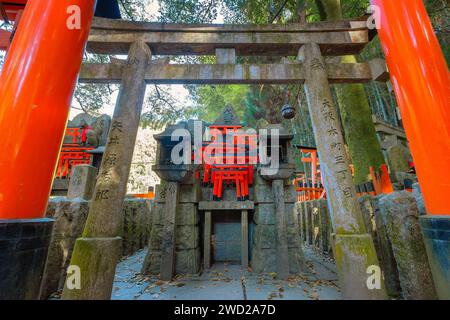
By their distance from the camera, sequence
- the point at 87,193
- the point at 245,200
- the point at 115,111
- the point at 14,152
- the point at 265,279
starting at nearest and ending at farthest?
1. the point at 14,152
2. the point at 115,111
3. the point at 265,279
4. the point at 87,193
5. the point at 245,200

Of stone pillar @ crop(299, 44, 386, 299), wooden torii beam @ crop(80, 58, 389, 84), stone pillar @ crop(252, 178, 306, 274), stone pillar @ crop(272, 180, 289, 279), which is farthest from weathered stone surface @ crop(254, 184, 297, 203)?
wooden torii beam @ crop(80, 58, 389, 84)

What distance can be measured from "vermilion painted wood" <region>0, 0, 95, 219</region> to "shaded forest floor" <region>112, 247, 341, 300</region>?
259cm

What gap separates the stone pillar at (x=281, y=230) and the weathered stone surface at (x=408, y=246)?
2.06 meters

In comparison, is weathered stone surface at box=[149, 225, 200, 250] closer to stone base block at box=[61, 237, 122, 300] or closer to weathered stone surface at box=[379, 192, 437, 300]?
stone base block at box=[61, 237, 122, 300]

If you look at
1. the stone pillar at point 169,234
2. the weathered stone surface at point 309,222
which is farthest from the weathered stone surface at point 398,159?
the stone pillar at point 169,234

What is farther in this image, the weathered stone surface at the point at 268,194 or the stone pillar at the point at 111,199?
the weathered stone surface at the point at 268,194

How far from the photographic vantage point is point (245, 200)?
5.30 metres

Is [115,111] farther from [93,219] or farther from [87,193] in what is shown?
[87,193]

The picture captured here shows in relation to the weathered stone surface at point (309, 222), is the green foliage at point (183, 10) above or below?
above

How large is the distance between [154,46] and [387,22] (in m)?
3.32

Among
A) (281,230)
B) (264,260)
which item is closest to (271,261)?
(264,260)

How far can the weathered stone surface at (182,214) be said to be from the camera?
187 inches

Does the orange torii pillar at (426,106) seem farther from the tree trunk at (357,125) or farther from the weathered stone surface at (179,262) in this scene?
the tree trunk at (357,125)
